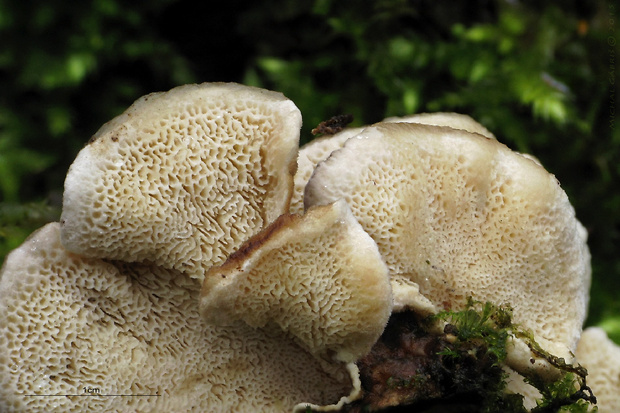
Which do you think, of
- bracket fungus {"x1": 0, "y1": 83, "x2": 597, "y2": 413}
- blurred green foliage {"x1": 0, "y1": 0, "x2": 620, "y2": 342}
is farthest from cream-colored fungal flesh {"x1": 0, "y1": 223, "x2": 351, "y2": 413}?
blurred green foliage {"x1": 0, "y1": 0, "x2": 620, "y2": 342}

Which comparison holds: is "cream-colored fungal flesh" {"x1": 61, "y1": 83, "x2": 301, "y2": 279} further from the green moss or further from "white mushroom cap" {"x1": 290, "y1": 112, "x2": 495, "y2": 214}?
the green moss

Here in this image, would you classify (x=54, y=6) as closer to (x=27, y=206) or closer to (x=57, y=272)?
(x=27, y=206)

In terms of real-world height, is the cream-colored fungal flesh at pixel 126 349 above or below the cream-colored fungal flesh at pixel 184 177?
below

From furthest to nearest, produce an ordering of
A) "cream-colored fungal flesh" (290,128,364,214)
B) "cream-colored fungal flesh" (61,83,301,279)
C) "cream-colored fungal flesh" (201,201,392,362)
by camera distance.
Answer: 1. "cream-colored fungal flesh" (290,128,364,214)
2. "cream-colored fungal flesh" (61,83,301,279)
3. "cream-colored fungal flesh" (201,201,392,362)

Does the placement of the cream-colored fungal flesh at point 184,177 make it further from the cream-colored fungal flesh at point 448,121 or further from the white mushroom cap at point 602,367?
the white mushroom cap at point 602,367

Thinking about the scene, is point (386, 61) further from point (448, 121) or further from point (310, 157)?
point (310, 157)

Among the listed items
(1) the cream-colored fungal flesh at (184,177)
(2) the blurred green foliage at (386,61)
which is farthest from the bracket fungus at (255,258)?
(2) the blurred green foliage at (386,61)
